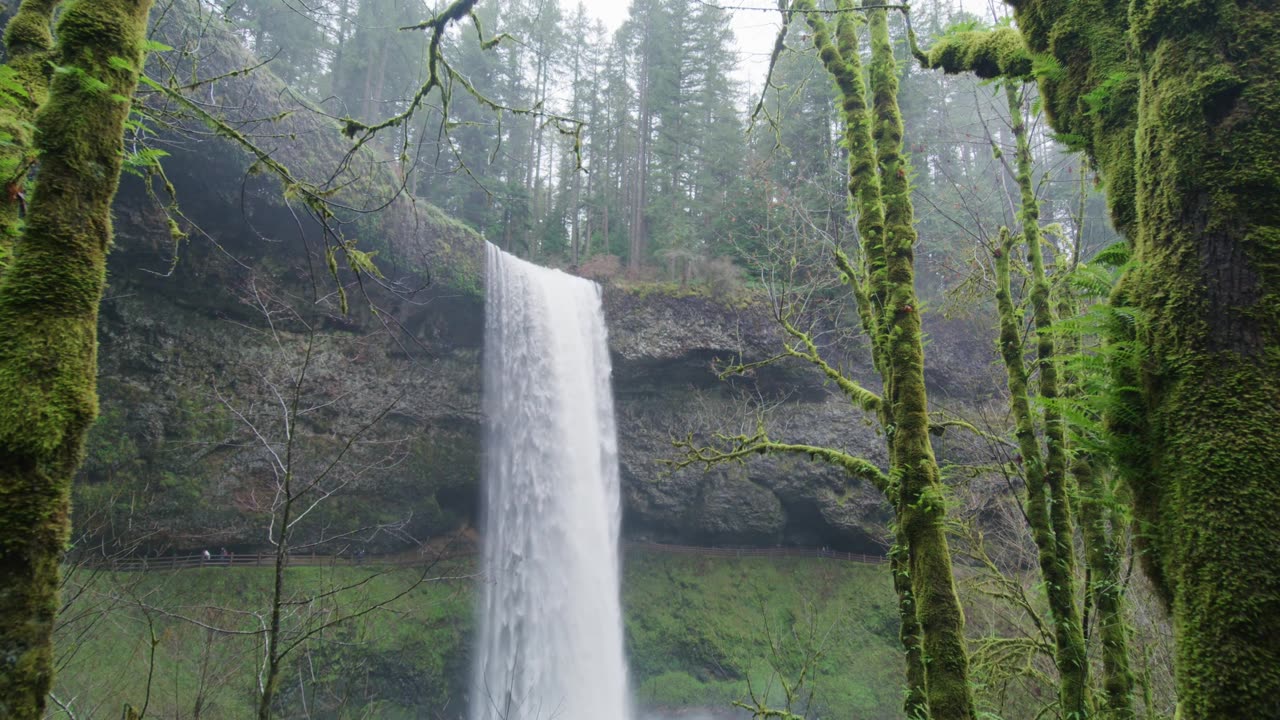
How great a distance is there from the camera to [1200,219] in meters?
1.26

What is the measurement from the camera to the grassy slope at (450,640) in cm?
913

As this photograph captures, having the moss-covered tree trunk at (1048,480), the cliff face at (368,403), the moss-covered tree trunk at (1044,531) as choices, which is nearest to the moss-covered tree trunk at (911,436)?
the moss-covered tree trunk at (1048,480)

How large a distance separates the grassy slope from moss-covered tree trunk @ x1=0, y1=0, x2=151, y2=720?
8.38 meters

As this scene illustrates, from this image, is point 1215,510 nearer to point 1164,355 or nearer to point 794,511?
point 1164,355

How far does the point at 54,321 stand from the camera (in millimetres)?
1655

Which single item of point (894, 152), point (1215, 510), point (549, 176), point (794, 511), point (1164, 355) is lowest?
point (794, 511)

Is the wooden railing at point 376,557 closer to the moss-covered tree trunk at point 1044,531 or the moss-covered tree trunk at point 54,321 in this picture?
the moss-covered tree trunk at point 54,321

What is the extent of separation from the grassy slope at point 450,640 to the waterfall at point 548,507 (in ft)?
3.68

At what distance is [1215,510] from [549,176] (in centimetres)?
2763

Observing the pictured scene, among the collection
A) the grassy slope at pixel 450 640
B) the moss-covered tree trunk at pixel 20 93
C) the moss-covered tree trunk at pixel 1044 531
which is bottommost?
the grassy slope at pixel 450 640

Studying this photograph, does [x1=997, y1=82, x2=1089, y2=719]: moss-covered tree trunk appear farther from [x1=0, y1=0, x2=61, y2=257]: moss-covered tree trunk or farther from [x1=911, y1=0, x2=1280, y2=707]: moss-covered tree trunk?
[x1=0, y1=0, x2=61, y2=257]: moss-covered tree trunk

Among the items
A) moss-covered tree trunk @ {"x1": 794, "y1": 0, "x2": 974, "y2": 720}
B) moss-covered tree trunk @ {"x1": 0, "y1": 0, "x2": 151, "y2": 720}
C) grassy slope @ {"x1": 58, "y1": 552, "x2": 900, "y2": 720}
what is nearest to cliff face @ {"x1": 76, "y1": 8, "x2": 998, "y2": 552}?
grassy slope @ {"x1": 58, "y1": 552, "x2": 900, "y2": 720}

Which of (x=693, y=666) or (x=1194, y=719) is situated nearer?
(x=1194, y=719)

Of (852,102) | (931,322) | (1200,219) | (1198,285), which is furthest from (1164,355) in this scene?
(931,322)
